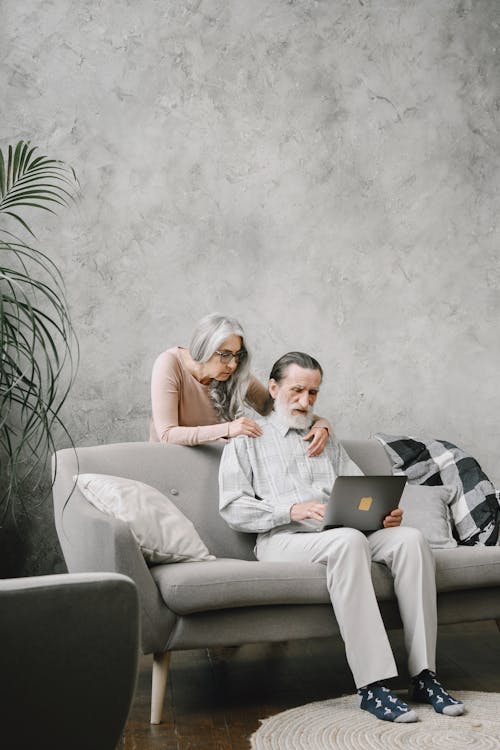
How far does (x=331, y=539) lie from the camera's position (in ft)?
8.74

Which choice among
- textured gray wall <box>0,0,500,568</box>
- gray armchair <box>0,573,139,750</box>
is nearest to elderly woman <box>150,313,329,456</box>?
textured gray wall <box>0,0,500,568</box>

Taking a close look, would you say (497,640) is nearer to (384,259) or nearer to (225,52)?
(384,259)

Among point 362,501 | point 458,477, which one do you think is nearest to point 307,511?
point 362,501

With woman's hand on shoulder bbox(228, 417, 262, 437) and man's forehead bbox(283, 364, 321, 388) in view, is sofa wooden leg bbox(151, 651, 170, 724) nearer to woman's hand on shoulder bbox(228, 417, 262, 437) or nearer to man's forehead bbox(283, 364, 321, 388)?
woman's hand on shoulder bbox(228, 417, 262, 437)

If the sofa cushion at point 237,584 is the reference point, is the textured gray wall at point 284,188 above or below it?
above

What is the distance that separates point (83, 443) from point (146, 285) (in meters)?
0.79

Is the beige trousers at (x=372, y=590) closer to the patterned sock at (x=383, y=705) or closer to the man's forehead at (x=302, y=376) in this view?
the patterned sock at (x=383, y=705)

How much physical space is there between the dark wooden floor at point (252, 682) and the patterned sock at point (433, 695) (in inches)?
11.2

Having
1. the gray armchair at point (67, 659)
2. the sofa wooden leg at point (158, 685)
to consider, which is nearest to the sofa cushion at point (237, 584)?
the sofa wooden leg at point (158, 685)

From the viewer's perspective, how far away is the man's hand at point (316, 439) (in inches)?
124

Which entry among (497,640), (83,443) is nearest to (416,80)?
(83,443)

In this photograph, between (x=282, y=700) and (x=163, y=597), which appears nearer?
(x=163, y=597)

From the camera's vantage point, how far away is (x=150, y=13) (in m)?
3.99

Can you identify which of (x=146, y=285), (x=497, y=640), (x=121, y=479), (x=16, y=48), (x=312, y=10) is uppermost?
(x=312, y=10)
